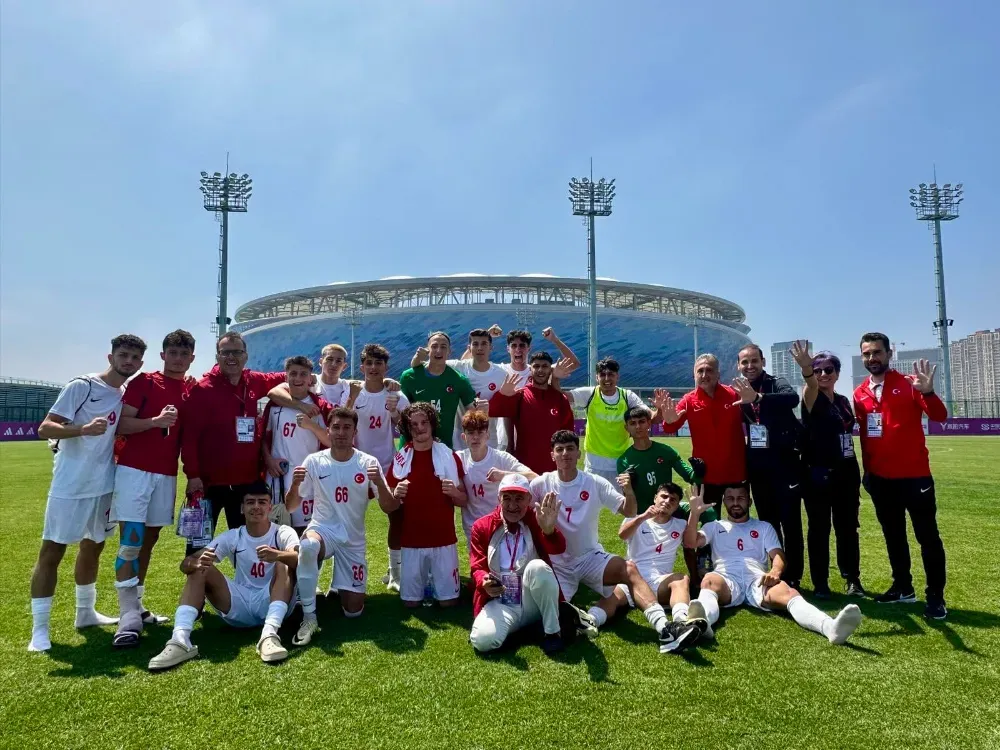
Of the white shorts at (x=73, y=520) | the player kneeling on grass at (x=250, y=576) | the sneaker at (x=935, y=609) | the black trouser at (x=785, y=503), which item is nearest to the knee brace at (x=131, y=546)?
the white shorts at (x=73, y=520)

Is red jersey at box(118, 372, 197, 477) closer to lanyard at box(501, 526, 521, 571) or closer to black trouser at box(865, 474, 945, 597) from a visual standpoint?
lanyard at box(501, 526, 521, 571)

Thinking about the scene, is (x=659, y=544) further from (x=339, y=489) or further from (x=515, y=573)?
(x=339, y=489)

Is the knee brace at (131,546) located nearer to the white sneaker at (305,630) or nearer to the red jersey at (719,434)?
the white sneaker at (305,630)

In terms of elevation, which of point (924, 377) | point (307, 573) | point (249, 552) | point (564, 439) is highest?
point (924, 377)

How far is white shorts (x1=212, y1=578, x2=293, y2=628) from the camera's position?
14.8 feet

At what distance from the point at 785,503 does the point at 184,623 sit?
4.70 metres

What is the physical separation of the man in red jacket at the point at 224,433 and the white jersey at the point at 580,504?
2.45 metres

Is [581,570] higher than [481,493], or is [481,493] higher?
[481,493]

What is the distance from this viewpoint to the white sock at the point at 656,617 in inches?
166

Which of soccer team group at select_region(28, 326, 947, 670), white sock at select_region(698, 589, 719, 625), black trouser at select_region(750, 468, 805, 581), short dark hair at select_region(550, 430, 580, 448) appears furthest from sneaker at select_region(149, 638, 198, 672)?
black trouser at select_region(750, 468, 805, 581)

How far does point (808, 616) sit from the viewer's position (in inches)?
172

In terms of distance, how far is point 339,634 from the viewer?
4547mm

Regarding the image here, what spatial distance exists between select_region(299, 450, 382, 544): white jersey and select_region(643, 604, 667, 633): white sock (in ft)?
7.78

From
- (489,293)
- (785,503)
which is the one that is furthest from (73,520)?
(489,293)
